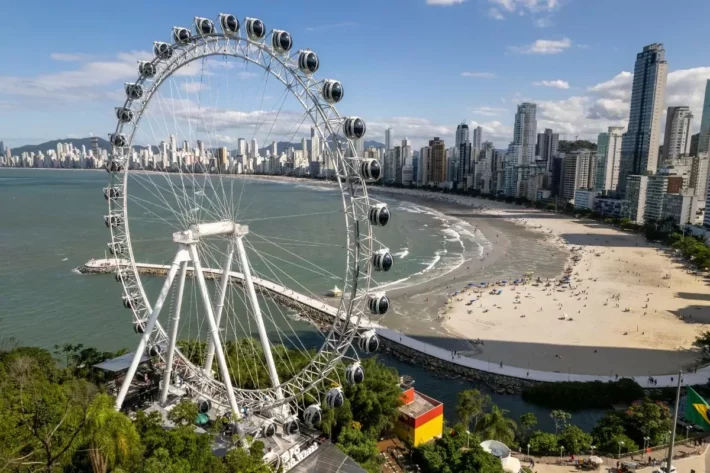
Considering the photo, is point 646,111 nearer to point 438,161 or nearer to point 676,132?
point 676,132

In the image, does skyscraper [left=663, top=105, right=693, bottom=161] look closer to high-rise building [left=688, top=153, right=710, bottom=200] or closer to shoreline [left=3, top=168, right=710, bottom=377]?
high-rise building [left=688, top=153, right=710, bottom=200]

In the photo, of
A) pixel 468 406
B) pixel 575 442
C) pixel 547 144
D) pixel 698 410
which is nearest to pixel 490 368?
pixel 468 406

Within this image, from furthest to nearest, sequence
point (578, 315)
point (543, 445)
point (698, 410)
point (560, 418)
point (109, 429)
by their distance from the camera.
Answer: point (578, 315), point (560, 418), point (543, 445), point (698, 410), point (109, 429)

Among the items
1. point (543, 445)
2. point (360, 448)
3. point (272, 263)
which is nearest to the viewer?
point (360, 448)

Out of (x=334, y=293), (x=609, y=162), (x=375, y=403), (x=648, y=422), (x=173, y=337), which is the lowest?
(x=334, y=293)

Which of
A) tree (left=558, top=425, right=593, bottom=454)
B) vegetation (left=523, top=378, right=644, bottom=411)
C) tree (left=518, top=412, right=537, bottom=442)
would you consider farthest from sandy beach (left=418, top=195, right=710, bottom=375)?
tree (left=558, top=425, right=593, bottom=454)

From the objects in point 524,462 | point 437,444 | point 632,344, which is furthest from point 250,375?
point 632,344
